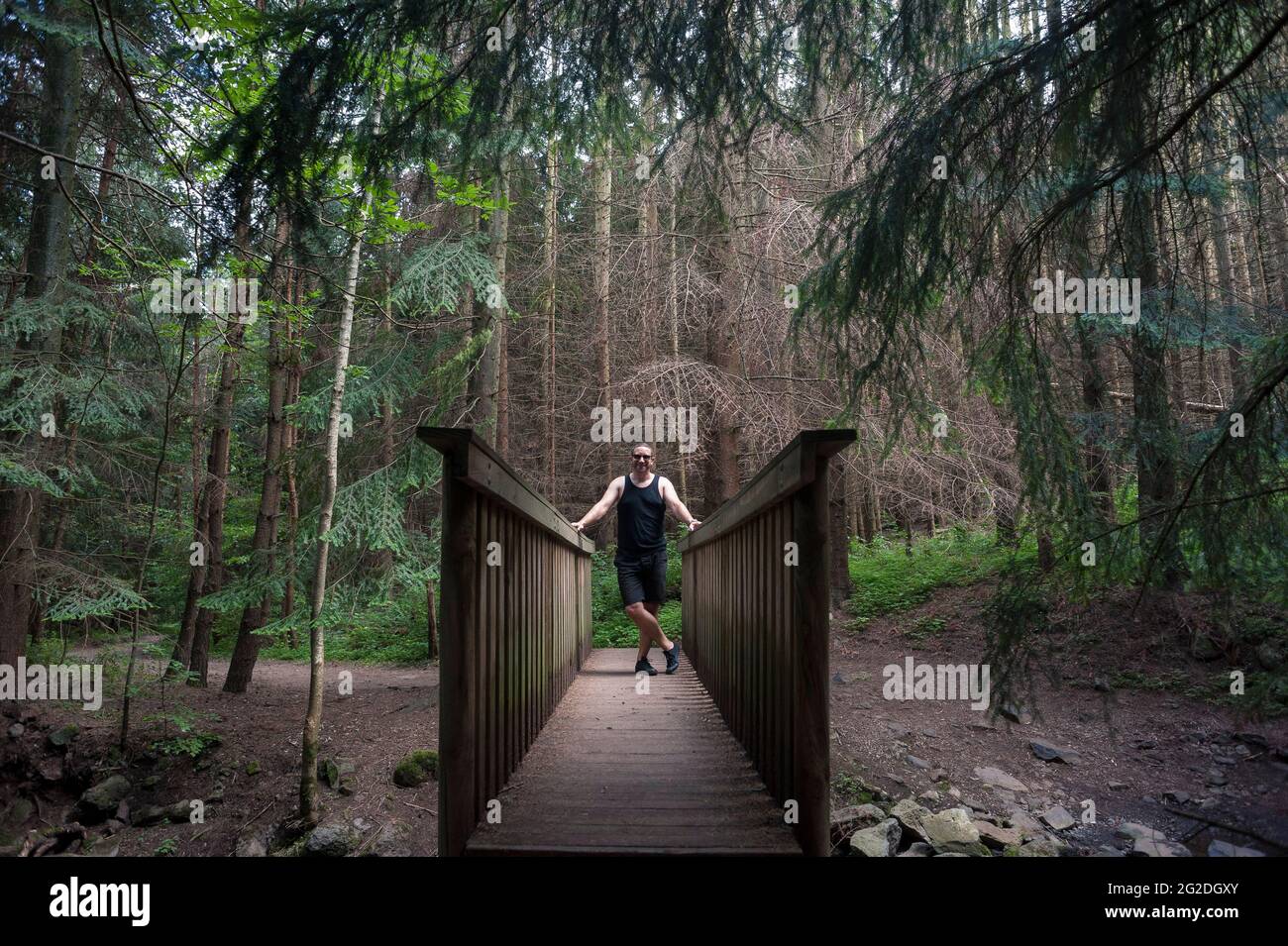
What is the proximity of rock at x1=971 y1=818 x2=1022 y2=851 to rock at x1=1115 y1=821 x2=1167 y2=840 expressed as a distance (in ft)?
2.54

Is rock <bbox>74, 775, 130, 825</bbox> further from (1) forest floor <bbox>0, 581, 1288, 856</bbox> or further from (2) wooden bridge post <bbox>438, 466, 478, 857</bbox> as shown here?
(2) wooden bridge post <bbox>438, 466, 478, 857</bbox>

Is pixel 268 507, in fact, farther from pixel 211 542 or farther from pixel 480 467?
pixel 480 467

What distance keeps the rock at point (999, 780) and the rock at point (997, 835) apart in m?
0.81

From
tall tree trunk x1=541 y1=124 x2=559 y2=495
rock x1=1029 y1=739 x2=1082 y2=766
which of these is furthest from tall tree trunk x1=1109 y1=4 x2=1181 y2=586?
tall tree trunk x1=541 y1=124 x2=559 y2=495

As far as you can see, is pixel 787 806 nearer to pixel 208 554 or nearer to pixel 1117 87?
pixel 1117 87

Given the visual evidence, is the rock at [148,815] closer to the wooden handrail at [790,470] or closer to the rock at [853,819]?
the rock at [853,819]

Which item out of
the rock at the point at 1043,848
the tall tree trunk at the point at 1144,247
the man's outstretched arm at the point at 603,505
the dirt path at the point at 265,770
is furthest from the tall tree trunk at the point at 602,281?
A: the rock at the point at 1043,848

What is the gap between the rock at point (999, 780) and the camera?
19.6 feet

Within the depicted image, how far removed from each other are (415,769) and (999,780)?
5.60 metres

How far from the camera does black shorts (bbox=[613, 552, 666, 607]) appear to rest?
533 centimetres

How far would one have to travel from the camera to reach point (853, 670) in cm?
862

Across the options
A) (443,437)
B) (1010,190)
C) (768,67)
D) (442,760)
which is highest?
(768,67)

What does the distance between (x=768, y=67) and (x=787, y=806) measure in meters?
3.42
